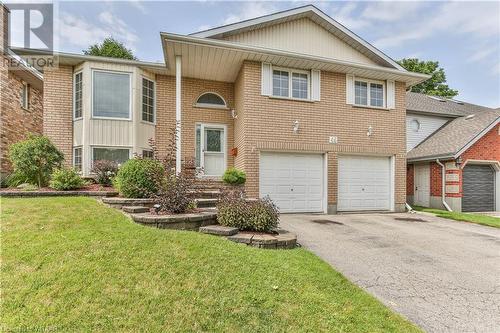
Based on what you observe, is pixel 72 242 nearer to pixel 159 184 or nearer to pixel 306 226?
pixel 159 184

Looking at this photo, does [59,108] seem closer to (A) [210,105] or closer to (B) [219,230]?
(A) [210,105]

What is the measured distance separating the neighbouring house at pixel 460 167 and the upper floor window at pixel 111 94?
44.0ft

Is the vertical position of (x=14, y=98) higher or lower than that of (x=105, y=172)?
higher

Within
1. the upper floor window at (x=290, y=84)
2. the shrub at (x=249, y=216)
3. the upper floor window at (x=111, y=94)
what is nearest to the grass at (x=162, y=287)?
the shrub at (x=249, y=216)

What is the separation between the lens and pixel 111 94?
9.54 m

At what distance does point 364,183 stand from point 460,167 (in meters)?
4.90

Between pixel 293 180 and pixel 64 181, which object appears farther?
pixel 293 180

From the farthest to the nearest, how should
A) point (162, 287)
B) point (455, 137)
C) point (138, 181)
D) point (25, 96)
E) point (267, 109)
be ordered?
point (455, 137) < point (25, 96) < point (267, 109) < point (138, 181) < point (162, 287)

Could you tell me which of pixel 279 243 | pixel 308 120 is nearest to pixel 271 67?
pixel 308 120

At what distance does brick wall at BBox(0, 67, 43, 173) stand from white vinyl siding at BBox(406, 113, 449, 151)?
1815 cm

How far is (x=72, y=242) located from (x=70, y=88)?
8231 millimetres

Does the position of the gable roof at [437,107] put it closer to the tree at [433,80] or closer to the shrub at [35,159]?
the tree at [433,80]

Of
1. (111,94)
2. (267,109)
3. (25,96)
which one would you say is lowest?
(267,109)

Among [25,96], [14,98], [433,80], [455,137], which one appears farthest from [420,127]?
[25,96]
